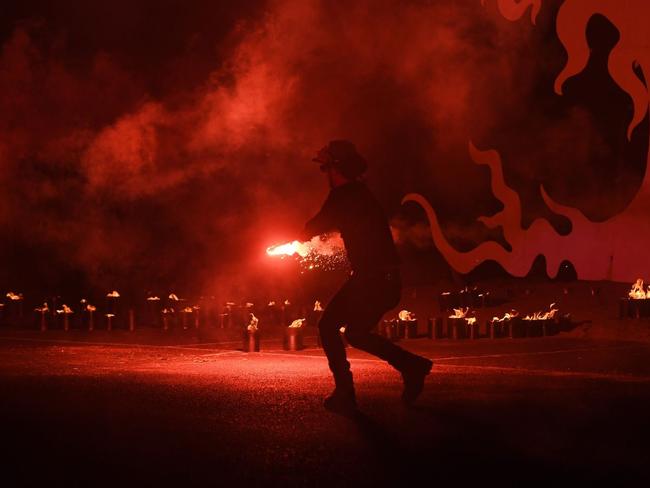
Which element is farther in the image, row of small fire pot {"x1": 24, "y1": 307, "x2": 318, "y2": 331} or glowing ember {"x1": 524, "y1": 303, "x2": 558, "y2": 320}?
row of small fire pot {"x1": 24, "y1": 307, "x2": 318, "y2": 331}

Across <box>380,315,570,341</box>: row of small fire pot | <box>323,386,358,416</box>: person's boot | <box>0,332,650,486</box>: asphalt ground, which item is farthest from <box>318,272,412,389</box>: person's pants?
<box>380,315,570,341</box>: row of small fire pot

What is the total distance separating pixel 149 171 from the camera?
66.9 feet

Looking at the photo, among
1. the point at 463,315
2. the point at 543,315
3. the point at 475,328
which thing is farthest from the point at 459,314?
the point at 543,315

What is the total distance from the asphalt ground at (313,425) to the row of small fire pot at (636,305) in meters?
4.44

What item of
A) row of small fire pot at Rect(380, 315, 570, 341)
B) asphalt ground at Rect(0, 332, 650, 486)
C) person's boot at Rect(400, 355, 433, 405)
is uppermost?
row of small fire pot at Rect(380, 315, 570, 341)

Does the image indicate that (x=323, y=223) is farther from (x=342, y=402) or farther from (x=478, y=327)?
(x=478, y=327)

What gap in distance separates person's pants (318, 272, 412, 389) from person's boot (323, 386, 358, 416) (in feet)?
0.51

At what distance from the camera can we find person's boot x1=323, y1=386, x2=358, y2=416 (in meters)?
7.46

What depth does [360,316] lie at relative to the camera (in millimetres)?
7730

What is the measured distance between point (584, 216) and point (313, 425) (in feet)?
44.1

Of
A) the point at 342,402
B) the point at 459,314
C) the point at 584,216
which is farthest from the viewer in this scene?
the point at 584,216

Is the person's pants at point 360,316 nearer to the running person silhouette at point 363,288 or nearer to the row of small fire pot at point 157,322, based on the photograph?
the running person silhouette at point 363,288

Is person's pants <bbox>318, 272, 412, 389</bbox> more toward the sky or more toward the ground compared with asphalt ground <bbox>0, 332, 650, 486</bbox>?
more toward the sky

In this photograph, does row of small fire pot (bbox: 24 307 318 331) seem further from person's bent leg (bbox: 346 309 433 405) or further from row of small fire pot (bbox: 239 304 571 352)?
person's bent leg (bbox: 346 309 433 405)
